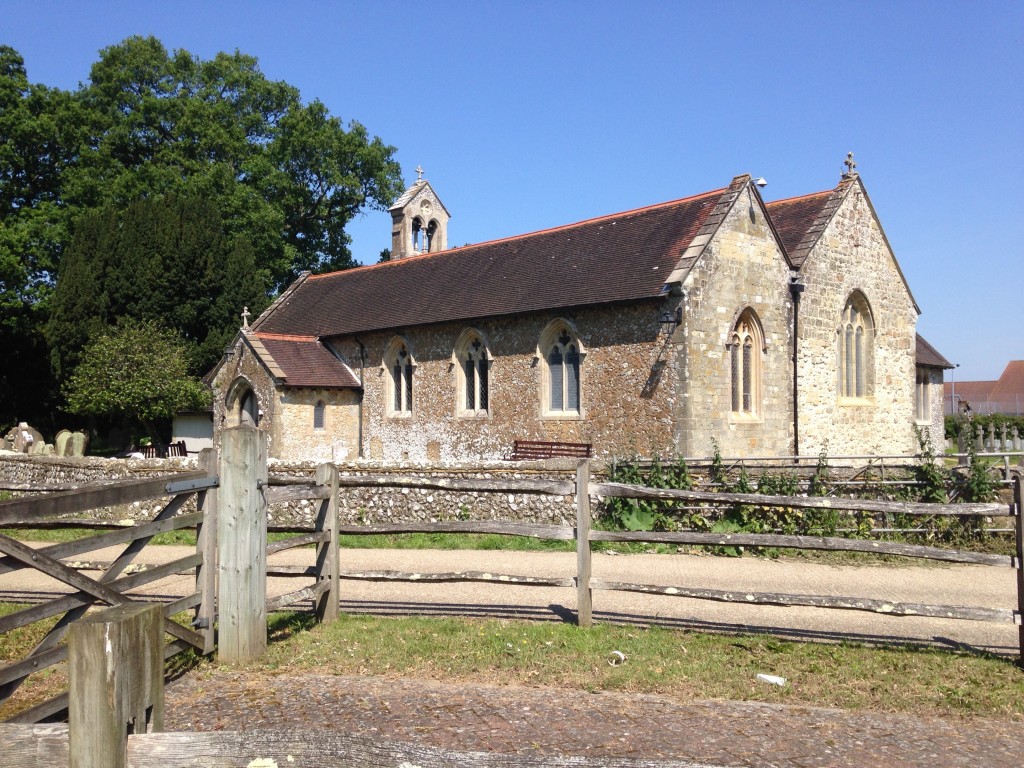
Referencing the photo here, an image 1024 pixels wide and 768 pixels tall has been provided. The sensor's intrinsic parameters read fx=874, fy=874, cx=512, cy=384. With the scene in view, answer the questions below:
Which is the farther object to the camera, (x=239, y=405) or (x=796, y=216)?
(x=239, y=405)

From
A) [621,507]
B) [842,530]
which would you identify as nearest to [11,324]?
[621,507]

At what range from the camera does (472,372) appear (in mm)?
26891

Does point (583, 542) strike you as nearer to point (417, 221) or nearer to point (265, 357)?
point (265, 357)

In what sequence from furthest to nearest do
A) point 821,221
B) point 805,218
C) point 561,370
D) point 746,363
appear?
point 805,218
point 821,221
point 561,370
point 746,363

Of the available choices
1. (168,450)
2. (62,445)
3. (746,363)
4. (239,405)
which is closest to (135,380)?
(168,450)

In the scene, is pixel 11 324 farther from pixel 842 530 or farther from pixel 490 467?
pixel 842 530

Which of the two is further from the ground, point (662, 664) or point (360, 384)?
point (360, 384)

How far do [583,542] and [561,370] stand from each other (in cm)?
1593

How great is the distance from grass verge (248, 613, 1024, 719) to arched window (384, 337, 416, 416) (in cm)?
2034

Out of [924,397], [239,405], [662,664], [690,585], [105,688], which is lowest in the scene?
[690,585]

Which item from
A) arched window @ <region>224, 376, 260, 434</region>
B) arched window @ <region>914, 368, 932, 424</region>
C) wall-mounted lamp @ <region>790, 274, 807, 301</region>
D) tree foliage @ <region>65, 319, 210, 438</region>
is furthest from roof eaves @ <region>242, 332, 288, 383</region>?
arched window @ <region>914, 368, 932, 424</region>

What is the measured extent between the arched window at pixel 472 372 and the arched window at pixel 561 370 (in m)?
2.22

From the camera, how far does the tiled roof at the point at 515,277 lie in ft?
74.8

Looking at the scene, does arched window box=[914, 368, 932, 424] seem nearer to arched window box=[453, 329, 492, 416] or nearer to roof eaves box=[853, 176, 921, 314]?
roof eaves box=[853, 176, 921, 314]
